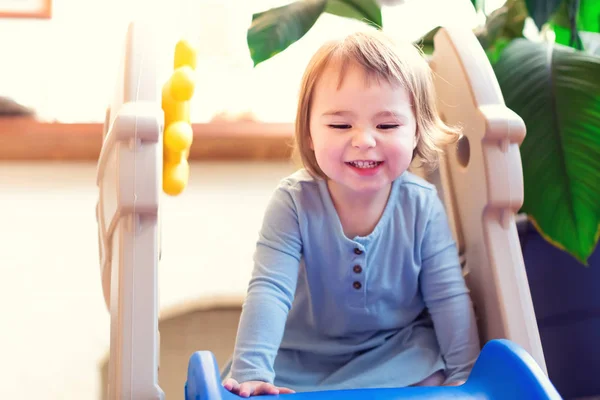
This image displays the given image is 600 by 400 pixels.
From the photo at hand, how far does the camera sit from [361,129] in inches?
27.2

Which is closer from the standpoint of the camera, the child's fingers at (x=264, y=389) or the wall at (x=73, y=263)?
the child's fingers at (x=264, y=389)

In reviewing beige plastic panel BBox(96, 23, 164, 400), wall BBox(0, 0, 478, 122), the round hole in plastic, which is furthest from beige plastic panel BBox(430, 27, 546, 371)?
wall BBox(0, 0, 478, 122)

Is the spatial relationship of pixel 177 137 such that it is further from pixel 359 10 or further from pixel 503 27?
pixel 503 27

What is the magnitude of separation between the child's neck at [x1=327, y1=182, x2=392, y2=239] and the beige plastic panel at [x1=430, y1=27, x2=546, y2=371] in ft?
0.36

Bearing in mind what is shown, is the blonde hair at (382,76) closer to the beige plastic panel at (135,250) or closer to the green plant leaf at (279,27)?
the beige plastic panel at (135,250)

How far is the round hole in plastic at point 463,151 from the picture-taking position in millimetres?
803

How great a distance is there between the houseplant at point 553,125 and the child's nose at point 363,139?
1.05 feet

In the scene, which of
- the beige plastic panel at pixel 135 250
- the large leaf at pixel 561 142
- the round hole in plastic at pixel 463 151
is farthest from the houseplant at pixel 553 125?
the beige plastic panel at pixel 135 250

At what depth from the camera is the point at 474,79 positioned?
775 millimetres

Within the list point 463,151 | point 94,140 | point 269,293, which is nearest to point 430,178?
point 463,151

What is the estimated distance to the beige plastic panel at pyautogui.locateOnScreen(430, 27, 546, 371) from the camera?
2.35ft

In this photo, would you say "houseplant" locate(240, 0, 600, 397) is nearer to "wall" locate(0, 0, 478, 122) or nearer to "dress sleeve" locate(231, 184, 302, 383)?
"wall" locate(0, 0, 478, 122)

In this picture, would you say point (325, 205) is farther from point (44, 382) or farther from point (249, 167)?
point (44, 382)

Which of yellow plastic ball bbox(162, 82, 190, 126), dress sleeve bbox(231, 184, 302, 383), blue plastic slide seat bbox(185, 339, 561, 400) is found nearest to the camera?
blue plastic slide seat bbox(185, 339, 561, 400)
